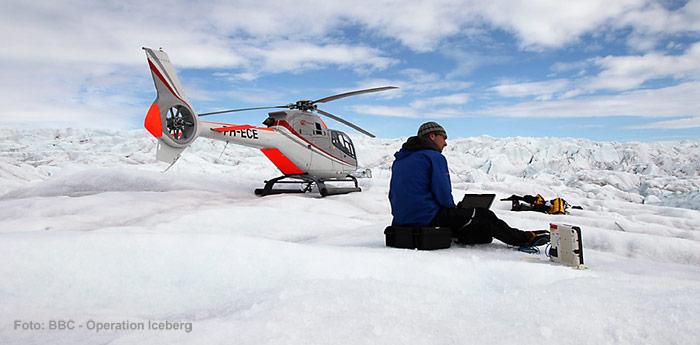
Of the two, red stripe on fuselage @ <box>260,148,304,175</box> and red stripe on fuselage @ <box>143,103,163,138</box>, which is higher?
red stripe on fuselage @ <box>143,103,163,138</box>

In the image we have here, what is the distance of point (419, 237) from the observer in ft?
10.3

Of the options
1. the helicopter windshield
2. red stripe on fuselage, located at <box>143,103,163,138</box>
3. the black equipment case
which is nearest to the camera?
the black equipment case

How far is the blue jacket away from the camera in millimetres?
3230

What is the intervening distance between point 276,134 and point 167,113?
6.70 ft

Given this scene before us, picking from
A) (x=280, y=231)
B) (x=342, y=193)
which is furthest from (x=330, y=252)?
(x=342, y=193)

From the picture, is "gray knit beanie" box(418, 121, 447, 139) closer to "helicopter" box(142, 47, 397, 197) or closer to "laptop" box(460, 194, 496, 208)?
"laptop" box(460, 194, 496, 208)

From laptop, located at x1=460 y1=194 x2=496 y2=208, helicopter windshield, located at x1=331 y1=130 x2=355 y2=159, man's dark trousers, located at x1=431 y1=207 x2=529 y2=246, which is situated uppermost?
helicopter windshield, located at x1=331 y1=130 x2=355 y2=159

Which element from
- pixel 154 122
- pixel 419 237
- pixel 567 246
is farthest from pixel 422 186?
pixel 154 122

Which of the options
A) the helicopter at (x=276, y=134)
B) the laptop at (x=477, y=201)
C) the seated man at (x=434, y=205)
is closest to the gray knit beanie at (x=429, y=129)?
the seated man at (x=434, y=205)

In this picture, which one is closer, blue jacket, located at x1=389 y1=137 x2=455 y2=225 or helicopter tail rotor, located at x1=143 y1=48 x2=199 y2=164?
blue jacket, located at x1=389 y1=137 x2=455 y2=225

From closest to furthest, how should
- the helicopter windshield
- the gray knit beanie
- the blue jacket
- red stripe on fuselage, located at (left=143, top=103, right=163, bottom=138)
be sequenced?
the blue jacket → the gray knit beanie → red stripe on fuselage, located at (left=143, top=103, right=163, bottom=138) → the helicopter windshield

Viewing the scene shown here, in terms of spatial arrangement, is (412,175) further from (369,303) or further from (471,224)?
(369,303)

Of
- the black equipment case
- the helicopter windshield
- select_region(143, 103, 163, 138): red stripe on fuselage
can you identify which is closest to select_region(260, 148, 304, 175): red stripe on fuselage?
the helicopter windshield

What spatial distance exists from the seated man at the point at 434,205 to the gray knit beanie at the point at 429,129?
64mm
